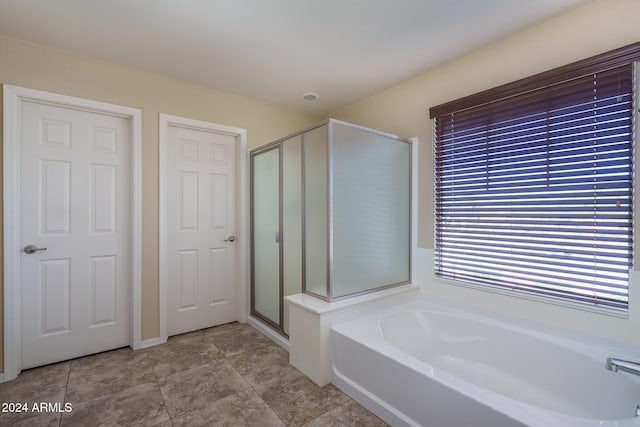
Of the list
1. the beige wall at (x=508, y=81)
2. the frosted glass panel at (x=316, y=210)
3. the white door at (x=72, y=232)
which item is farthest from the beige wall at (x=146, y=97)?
the beige wall at (x=508, y=81)

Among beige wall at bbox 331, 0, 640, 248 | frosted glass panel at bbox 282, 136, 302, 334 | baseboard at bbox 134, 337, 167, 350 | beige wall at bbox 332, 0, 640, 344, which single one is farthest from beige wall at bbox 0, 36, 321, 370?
beige wall at bbox 332, 0, 640, 344

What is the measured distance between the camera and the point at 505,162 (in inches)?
Answer: 83.7

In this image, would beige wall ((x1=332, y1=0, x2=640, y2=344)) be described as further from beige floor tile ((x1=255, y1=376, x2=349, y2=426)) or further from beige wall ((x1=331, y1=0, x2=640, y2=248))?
beige floor tile ((x1=255, y1=376, x2=349, y2=426))

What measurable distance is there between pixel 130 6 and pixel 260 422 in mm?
2537

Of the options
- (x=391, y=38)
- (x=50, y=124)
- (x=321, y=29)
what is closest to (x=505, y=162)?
(x=391, y=38)

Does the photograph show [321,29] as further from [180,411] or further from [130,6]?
[180,411]

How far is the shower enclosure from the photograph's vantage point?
2.22 m

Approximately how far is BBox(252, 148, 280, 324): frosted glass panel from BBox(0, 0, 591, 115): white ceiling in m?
0.83

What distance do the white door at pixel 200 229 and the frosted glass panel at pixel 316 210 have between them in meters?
1.13

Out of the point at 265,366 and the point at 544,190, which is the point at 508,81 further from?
the point at 265,366

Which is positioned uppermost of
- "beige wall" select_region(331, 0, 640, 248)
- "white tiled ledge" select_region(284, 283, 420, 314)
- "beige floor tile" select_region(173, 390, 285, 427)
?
"beige wall" select_region(331, 0, 640, 248)

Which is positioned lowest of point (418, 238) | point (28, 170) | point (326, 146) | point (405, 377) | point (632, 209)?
point (405, 377)

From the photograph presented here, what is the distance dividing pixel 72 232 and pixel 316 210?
6.37 feet

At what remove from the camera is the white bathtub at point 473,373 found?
1311mm
